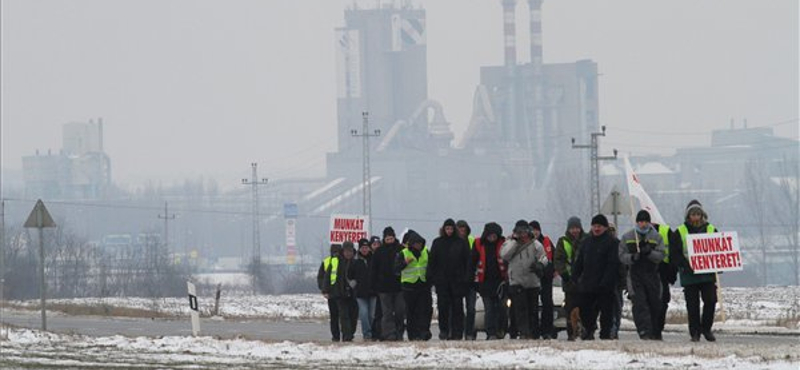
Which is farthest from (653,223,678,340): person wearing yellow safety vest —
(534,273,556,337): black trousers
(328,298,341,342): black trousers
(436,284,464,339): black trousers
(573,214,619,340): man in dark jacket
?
(328,298,341,342): black trousers

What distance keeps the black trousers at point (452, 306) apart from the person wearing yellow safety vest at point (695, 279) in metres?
3.65

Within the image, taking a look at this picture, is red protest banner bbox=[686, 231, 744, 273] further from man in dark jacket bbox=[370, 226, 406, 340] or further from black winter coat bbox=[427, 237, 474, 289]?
man in dark jacket bbox=[370, 226, 406, 340]

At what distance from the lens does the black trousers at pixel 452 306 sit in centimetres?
2584

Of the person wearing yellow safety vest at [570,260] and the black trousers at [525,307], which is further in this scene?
the black trousers at [525,307]

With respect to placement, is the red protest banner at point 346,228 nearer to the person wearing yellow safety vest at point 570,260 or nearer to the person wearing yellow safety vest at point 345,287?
the person wearing yellow safety vest at point 345,287

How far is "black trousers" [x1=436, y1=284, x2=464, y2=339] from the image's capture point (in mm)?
25844

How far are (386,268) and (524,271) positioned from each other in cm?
322

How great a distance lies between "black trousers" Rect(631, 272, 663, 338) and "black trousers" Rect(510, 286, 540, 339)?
1493 mm

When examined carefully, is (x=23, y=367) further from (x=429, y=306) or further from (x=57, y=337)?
(x=57, y=337)

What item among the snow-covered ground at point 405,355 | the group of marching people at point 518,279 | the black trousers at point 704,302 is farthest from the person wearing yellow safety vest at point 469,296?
the black trousers at point 704,302

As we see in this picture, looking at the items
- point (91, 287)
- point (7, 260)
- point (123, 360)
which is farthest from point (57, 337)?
point (91, 287)

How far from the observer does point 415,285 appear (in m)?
26.4

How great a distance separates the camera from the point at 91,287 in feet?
369

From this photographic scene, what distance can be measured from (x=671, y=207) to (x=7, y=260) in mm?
75820
